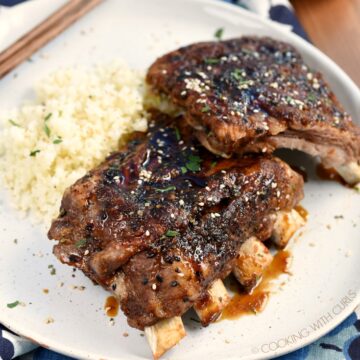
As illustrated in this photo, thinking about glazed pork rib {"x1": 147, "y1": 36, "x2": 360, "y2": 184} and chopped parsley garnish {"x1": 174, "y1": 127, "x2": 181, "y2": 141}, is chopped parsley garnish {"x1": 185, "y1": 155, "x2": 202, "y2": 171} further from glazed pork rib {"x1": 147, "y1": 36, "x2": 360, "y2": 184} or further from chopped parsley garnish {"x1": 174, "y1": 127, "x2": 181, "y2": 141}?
chopped parsley garnish {"x1": 174, "y1": 127, "x2": 181, "y2": 141}

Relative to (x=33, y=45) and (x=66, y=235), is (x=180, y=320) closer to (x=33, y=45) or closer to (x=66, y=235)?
(x=66, y=235)

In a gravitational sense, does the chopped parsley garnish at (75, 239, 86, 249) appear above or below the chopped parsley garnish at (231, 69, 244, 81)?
below

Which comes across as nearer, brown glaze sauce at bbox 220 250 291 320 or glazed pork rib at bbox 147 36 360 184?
brown glaze sauce at bbox 220 250 291 320

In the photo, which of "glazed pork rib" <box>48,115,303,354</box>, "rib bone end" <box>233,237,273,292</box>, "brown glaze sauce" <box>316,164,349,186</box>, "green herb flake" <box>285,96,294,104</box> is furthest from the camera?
"brown glaze sauce" <box>316,164,349,186</box>

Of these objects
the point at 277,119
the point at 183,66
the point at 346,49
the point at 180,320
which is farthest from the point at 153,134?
the point at 346,49

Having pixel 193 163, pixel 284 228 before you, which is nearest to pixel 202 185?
pixel 193 163

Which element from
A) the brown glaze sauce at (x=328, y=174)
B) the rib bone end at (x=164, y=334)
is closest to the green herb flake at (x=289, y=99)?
the brown glaze sauce at (x=328, y=174)

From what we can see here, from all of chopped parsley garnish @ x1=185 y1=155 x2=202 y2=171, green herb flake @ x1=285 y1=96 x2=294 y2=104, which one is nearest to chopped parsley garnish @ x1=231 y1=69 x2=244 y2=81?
green herb flake @ x1=285 y1=96 x2=294 y2=104

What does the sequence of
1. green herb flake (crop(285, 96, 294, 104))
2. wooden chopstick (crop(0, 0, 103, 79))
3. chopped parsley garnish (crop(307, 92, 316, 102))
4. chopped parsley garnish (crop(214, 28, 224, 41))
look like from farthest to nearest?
chopped parsley garnish (crop(214, 28, 224, 41)) < wooden chopstick (crop(0, 0, 103, 79)) < chopped parsley garnish (crop(307, 92, 316, 102)) < green herb flake (crop(285, 96, 294, 104))
